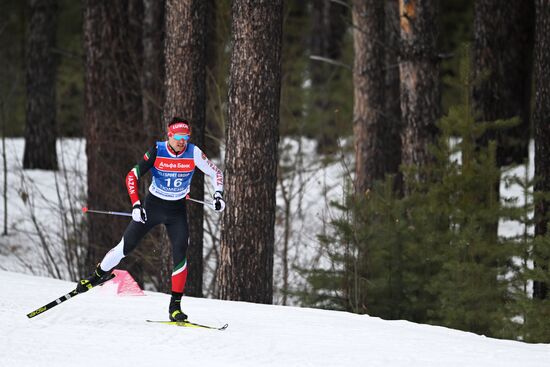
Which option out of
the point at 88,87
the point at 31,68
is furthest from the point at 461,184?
the point at 31,68

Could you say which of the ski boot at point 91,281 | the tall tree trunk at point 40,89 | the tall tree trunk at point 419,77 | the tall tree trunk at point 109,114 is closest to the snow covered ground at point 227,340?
the ski boot at point 91,281

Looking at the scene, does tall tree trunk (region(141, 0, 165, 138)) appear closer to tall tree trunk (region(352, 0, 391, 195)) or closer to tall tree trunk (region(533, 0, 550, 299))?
tall tree trunk (region(352, 0, 391, 195))

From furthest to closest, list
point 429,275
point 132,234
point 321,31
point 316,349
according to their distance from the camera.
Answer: point 321,31 < point 429,275 < point 132,234 < point 316,349

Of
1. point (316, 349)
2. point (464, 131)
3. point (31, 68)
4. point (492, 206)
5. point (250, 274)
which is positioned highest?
point (31, 68)

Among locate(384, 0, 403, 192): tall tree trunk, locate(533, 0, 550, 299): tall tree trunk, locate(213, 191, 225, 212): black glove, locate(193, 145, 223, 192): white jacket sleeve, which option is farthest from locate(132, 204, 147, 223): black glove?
locate(384, 0, 403, 192): tall tree trunk

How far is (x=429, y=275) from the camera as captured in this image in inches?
430

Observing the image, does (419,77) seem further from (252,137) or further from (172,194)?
(172,194)

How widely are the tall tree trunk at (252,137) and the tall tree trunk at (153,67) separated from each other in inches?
107

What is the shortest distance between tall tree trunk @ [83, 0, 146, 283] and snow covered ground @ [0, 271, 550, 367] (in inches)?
173

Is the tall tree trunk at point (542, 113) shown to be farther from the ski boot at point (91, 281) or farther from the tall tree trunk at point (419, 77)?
the ski boot at point (91, 281)

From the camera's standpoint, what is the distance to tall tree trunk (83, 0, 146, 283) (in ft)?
46.6

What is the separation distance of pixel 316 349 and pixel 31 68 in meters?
15.0

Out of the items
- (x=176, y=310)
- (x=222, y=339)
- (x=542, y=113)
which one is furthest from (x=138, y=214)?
(x=542, y=113)

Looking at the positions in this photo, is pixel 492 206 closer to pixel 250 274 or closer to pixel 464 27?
pixel 250 274
